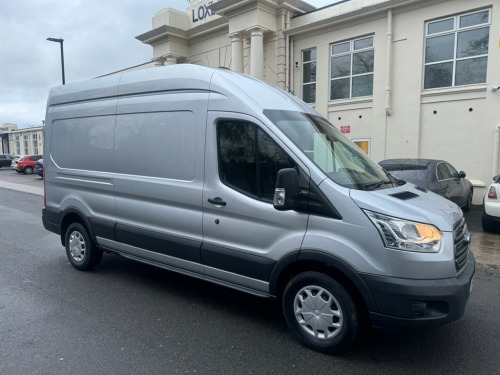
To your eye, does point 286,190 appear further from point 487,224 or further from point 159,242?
point 487,224

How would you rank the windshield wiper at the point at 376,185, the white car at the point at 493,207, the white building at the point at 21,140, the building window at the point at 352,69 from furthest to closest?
the white building at the point at 21,140
the building window at the point at 352,69
the white car at the point at 493,207
the windshield wiper at the point at 376,185

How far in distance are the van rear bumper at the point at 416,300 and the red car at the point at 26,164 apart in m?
33.6

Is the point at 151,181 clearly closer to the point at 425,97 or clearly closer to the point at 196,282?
the point at 196,282

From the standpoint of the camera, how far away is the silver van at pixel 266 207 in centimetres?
304

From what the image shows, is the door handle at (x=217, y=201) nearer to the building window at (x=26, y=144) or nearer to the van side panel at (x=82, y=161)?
the van side panel at (x=82, y=161)

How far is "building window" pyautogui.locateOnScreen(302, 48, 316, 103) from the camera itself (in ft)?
50.3

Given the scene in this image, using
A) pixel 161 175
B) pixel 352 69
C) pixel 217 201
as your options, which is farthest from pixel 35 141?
pixel 217 201

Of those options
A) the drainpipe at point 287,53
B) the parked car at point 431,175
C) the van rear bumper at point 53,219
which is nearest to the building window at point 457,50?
the parked car at point 431,175

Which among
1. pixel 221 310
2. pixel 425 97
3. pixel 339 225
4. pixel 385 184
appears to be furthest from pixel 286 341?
pixel 425 97

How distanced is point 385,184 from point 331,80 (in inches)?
464

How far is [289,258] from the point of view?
3414 millimetres

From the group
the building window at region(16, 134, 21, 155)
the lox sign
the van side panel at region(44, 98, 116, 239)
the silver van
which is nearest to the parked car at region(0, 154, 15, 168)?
the building window at region(16, 134, 21, 155)

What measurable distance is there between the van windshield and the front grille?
67 cm

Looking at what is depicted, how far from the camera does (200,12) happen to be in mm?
18375
